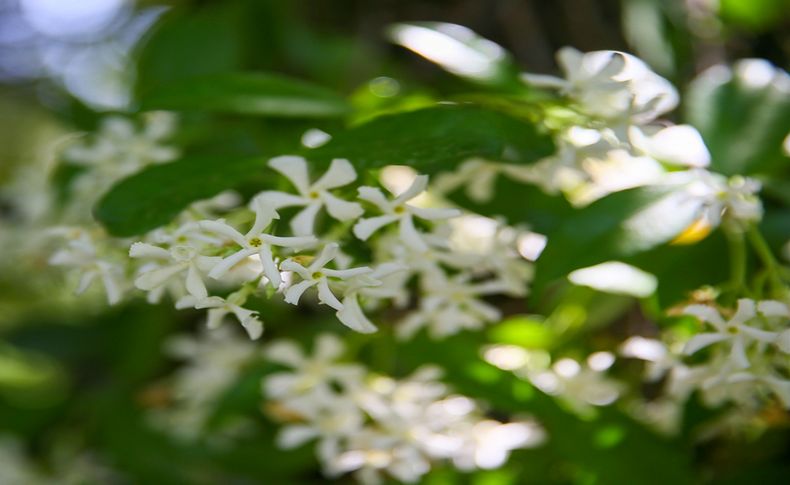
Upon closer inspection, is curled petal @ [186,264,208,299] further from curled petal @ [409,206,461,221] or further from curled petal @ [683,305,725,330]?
curled petal @ [683,305,725,330]

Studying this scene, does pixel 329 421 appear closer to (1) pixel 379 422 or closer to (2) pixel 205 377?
(1) pixel 379 422

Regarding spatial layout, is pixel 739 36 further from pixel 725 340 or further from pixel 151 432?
pixel 151 432

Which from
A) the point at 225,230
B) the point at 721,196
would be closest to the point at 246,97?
the point at 225,230

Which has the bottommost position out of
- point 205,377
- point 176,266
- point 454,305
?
point 205,377

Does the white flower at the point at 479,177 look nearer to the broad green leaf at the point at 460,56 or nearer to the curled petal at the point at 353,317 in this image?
the broad green leaf at the point at 460,56

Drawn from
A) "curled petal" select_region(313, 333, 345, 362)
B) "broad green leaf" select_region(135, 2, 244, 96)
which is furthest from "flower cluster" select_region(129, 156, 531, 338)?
"broad green leaf" select_region(135, 2, 244, 96)

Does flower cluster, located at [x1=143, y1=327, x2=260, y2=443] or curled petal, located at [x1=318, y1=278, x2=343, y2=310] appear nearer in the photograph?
curled petal, located at [x1=318, y1=278, x2=343, y2=310]
